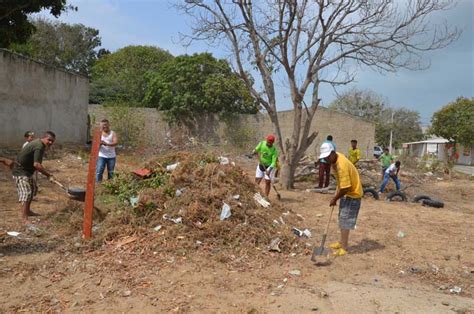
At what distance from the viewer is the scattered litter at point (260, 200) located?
7.01 meters

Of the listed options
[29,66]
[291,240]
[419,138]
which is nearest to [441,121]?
[419,138]

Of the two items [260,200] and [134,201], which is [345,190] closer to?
[260,200]

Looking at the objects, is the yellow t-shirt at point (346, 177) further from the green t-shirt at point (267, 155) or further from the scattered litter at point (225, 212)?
the green t-shirt at point (267, 155)

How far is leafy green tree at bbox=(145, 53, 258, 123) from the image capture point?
22.7 metres

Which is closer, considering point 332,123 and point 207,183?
point 207,183

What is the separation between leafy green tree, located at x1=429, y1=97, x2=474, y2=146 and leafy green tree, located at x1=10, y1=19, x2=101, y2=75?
29834 mm

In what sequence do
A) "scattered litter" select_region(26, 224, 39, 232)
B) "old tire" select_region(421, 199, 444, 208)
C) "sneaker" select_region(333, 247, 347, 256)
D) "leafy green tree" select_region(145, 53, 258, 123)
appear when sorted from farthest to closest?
"leafy green tree" select_region(145, 53, 258, 123) → "old tire" select_region(421, 199, 444, 208) → "scattered litter" select_region(26, 224, 39, 232) → "sneaker" select_region(333, 247, 347, 256)

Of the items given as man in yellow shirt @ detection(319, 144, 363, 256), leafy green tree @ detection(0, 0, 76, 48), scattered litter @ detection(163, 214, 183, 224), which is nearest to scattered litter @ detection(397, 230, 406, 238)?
man in yellow shirt @ detection(319, 144, 363, 256)

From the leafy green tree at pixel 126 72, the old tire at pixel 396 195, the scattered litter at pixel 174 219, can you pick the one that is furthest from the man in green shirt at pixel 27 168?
the leafy green tree at pixel 126 72

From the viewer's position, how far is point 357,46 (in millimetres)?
11203

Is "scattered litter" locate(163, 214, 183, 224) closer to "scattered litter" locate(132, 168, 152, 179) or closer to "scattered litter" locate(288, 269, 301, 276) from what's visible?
"scattered litter" locate(132, 168, 152, 179)

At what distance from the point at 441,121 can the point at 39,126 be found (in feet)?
109

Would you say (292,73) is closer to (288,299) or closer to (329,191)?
(329,191)

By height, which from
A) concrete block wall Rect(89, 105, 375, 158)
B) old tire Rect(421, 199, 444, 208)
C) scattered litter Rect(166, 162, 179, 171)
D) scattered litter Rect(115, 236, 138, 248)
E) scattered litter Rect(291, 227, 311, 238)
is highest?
concrete block wall Rect(89, 105, 375, 158)
